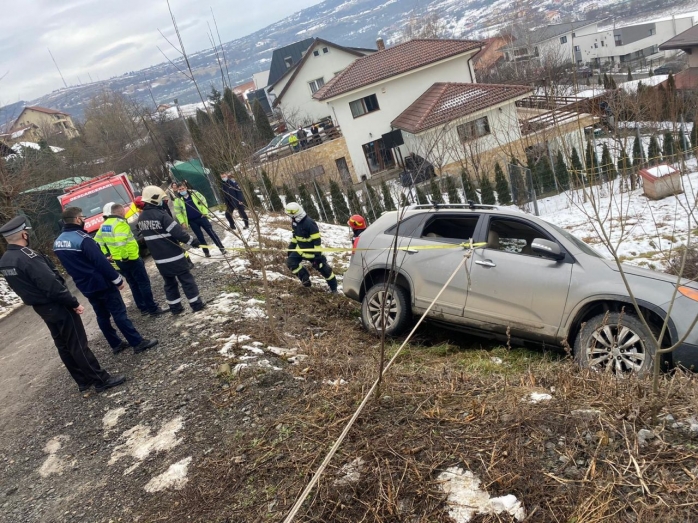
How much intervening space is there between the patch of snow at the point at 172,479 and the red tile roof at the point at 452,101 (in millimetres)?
20246

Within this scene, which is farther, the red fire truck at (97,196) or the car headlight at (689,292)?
the red fire truck at (97,196)

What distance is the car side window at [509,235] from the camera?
5195 mm

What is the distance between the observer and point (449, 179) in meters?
17.2

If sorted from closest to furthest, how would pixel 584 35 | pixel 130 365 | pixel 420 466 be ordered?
pixel 420 466, pixel 130 365, pixel 584 35

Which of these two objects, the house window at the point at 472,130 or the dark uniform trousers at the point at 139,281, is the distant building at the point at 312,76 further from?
the dark uniform trousers at the point at 139,281

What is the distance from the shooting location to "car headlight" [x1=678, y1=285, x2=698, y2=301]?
4.23 meters

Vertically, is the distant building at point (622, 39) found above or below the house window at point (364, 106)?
below

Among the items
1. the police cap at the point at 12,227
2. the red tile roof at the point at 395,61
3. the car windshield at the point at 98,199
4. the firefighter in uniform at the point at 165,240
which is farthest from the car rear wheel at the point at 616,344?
the red tile roof at the point at 395,61

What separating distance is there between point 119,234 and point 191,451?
4157 millimetres

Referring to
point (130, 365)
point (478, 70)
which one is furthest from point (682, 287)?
point (478, 70)

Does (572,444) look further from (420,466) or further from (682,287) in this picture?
(682,287)

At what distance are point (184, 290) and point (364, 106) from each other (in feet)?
78.2

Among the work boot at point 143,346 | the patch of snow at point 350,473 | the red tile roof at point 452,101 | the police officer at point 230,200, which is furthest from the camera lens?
the red tile roof at point 452,101

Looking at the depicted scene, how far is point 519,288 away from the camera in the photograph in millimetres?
4875
